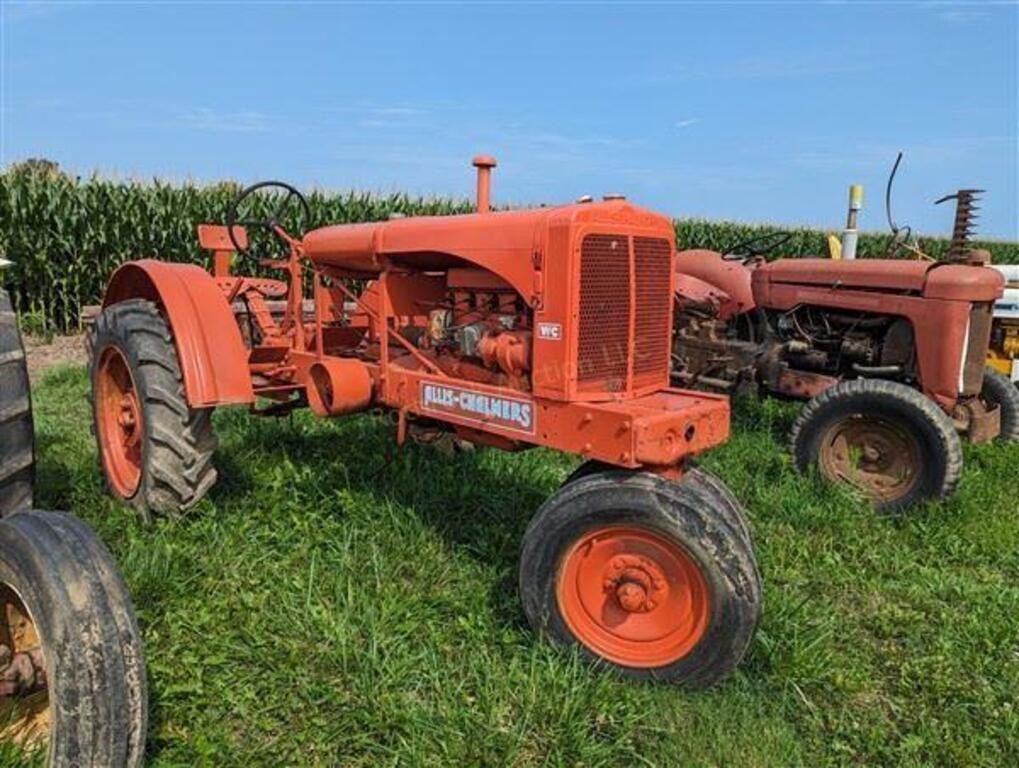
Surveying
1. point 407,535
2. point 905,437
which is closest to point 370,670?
point 407,535

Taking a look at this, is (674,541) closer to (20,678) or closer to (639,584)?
(639,584)

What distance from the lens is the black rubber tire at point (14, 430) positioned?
10.2 ft

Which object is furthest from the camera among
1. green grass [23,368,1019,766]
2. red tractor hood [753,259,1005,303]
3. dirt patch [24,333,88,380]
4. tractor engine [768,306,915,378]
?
dirt patch [24,333,88,380]

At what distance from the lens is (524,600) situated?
2955 millimetres

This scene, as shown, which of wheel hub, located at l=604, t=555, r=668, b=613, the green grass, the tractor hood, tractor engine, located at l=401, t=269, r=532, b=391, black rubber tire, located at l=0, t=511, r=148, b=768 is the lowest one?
the green grass

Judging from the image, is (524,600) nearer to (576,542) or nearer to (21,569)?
(576,542)

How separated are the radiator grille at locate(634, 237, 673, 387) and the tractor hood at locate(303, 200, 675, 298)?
0.07 m

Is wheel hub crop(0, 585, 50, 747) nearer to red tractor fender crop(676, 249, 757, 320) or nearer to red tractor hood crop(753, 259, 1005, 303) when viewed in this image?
red tractor hood crop(753, 259, 1005, 303)

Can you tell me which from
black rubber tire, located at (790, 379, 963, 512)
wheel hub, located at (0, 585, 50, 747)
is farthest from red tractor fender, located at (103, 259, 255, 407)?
black rubber tire, located at (790, 379, 963, 512)

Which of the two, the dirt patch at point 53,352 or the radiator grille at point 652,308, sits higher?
the radiator grille at point 652,308

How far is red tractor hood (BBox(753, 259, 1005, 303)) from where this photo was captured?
5.12 metres

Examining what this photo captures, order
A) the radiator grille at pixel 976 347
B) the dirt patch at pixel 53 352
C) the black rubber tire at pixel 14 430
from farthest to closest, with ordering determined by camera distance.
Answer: the dirt patch at pixel 53 352 → the radiator grille at pixel 976 347 → the black rubber tire at pixel 14 430

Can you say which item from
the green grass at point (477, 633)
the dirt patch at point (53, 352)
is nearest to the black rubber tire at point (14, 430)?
the green grass at point (477, 633)

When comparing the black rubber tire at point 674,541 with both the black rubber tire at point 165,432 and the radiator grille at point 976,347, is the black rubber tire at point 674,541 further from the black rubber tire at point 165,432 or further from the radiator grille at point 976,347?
the radiator grille at point 976,347
